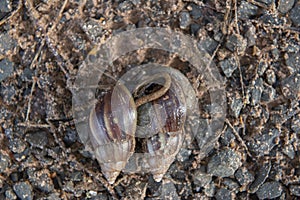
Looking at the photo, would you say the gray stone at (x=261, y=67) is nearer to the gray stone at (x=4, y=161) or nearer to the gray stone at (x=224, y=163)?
the gray stone at (x=224, y=163)

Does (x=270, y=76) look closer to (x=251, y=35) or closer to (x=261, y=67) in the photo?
(x=261, y=67)

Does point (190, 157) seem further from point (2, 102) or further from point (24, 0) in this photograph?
point (24, 0)

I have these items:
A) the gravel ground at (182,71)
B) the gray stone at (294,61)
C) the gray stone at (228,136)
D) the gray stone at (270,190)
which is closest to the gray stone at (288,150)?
the gravel ground at (182,71)

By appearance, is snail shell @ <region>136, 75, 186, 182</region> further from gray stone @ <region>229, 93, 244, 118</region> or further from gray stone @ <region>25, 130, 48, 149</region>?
gray stone @ <region>25, 130, 48, 149</region>

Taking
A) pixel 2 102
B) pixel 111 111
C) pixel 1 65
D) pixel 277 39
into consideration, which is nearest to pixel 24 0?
pixel 1 65

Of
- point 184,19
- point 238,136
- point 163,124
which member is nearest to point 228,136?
point 238,136
